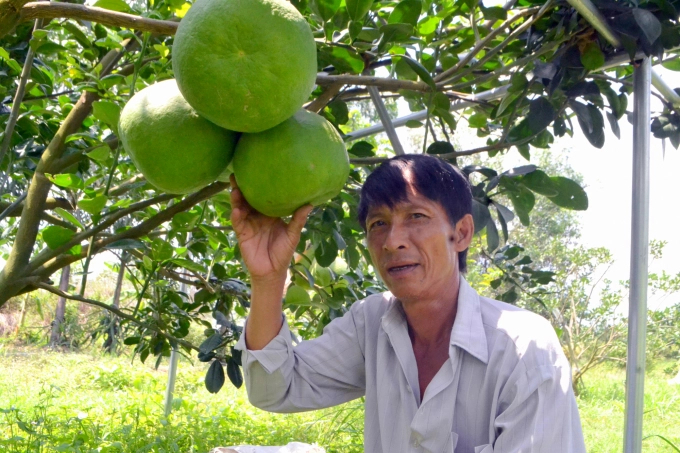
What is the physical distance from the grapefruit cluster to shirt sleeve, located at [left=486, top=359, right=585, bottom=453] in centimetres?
52

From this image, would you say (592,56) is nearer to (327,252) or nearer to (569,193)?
(569,193)

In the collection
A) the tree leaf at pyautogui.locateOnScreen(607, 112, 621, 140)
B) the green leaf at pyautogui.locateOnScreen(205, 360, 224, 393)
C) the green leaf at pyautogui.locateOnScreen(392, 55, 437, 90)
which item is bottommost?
the green leaf at pyautogui.locateOnScreen(205, 360, 224, 393)

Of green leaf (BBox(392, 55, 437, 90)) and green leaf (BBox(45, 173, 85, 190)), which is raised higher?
green leaf (BBox(392, 55, 437, 90))

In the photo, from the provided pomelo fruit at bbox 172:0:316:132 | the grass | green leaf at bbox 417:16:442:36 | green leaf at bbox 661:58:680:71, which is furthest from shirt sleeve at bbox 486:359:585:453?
the grass

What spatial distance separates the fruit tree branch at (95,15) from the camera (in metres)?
0.89

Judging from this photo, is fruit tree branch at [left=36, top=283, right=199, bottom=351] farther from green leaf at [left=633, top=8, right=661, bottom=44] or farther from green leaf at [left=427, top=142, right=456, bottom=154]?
green leaf at [left=633, top=8, right=661, bottom=44]

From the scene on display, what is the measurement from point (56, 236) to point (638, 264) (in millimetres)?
1374

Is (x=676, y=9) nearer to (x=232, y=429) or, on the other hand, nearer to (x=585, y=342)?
(x=232, y=429)

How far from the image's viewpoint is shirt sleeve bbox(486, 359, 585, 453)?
1.14 m

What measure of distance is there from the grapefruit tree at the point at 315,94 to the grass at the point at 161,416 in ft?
5.13

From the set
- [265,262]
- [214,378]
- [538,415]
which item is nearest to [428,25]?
[265,262]

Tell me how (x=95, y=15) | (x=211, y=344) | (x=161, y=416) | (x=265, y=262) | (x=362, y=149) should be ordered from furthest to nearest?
1. (x=161, y=416)
2. (x=211, y=344)
3. (x=362, y=149)
4. (x=265, y=262)
5. (x=95, y=15)

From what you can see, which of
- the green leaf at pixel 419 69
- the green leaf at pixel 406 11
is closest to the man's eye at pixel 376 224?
the green leaf at pixel 419 69

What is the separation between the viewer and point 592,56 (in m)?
1.42
